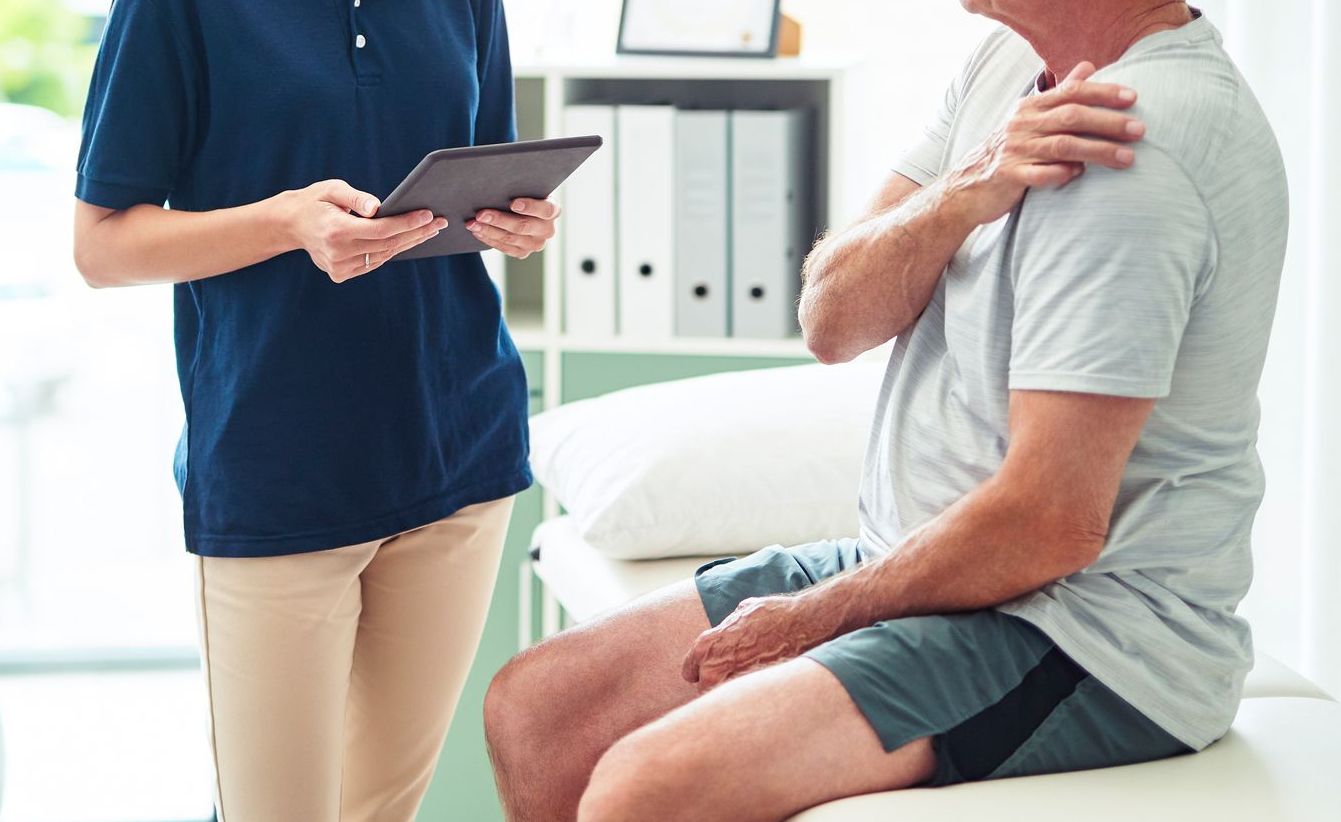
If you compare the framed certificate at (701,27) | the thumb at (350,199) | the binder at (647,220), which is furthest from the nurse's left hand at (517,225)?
the framed certificate at (701,27)

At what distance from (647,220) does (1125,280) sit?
1209 mm

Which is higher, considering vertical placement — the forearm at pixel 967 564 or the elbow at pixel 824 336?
the elbow at pixel 824 336

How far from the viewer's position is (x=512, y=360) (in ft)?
5.11

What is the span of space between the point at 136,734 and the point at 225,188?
5.57 feet

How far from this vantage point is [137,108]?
1279 mm

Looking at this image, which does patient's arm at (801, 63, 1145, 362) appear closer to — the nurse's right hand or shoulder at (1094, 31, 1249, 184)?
shoulder at (1094, 31, 1249, 184)

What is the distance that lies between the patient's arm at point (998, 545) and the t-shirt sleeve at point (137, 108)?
2.16ft

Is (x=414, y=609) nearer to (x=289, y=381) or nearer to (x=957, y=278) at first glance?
(x=289, y=381)

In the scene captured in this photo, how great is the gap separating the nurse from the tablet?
17mm

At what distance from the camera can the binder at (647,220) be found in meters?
2.16

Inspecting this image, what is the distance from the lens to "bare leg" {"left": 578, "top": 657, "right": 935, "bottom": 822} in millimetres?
1056

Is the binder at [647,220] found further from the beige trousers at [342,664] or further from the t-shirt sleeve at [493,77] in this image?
the beige trousers at [342,664]

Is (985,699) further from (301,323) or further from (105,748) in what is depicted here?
(105,748)

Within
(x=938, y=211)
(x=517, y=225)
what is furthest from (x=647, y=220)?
(x=938, y=211)
